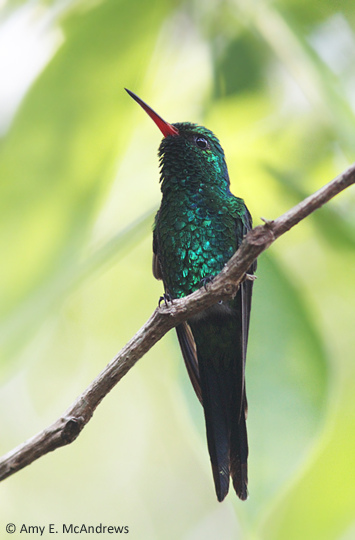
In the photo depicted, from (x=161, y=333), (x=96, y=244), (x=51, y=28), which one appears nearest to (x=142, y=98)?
(x=51, y=28)

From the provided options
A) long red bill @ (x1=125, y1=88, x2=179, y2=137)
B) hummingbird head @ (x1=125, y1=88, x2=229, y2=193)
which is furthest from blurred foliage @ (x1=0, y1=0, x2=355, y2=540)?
hummingbird head @ (x1=125, y1=88, x2=229, y2=193)

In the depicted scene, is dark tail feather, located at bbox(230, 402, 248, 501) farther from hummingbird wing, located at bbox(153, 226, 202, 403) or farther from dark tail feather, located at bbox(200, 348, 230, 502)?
hummingbird wing, located at bbox(153, 226, 202, 403)

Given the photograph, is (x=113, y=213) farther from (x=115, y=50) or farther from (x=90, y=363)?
(x=90, y=363)

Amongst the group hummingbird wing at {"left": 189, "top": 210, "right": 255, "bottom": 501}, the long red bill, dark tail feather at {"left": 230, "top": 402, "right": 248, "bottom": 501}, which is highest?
the long red bill

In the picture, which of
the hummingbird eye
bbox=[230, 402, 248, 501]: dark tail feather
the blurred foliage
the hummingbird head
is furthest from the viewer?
the hummingbird eye

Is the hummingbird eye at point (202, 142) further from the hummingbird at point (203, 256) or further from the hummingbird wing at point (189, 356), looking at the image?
the hummingbird wing at point (189, 356)

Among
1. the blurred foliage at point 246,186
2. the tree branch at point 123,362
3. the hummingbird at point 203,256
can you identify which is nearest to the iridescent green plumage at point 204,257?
the hummingbird at point 203,256

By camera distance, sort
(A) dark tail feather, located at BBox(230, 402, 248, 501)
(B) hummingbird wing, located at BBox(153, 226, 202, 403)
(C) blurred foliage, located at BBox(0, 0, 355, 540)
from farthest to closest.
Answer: (B) hummingbird wing, located at BBox(153, 226, 202, 403), (A) dark tail feather, located at BBox(230, 402, 248, 501), (C) blurred foliage, located at BBox(0, 0, 355, 540)
